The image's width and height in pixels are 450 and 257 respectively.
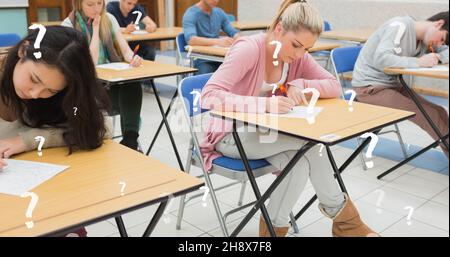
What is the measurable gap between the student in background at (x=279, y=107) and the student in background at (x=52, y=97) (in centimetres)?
45

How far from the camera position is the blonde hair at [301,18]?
1441 mm

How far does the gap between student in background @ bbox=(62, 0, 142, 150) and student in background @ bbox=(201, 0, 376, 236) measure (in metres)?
0.94

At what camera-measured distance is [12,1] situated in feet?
14.6

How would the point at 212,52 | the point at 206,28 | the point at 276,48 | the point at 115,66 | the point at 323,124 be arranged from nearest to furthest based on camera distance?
the point at 323,124, the point at 276,48, the point at 115,66, the point at 212,52, the point at 206,28

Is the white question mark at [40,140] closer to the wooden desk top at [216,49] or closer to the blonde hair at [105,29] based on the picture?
the blonde hair at [105,29]

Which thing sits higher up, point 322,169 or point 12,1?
point 12,1

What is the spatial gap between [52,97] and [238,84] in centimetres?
65

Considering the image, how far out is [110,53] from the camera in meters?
2.54

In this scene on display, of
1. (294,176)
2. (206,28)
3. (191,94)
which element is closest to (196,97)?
(191,94)

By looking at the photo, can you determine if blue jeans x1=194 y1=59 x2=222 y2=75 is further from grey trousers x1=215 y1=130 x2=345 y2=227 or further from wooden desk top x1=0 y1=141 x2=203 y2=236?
wooden desk top x1=0 y1=141 x2=203 y2=236

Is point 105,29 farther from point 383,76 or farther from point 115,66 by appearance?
point 383,76

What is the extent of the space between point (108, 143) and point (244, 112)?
1.44 ft
